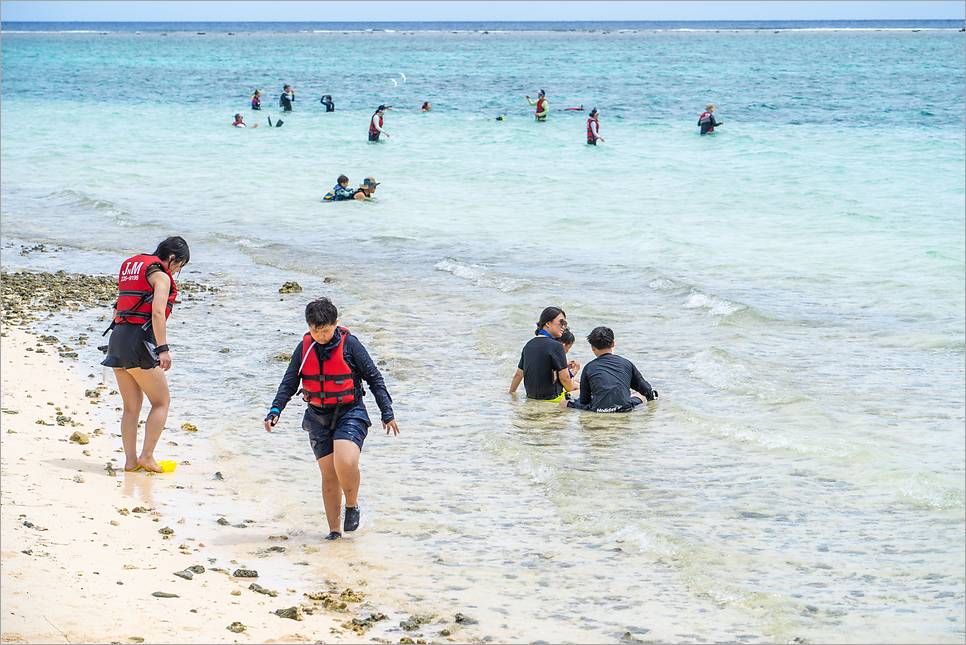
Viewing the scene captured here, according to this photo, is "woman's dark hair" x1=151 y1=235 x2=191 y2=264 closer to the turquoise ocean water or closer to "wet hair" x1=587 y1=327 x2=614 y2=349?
the turquoise ocean water

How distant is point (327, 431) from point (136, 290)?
6.11ft

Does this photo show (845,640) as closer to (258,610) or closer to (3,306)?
(258,610)

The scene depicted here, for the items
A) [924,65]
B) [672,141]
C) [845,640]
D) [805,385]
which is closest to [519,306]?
[805,385]

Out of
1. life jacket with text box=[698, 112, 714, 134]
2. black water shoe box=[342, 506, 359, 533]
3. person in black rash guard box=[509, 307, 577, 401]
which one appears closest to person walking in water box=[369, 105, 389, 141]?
life jacket with text box=[698, 112, 714, 134]

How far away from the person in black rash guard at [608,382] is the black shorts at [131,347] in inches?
174

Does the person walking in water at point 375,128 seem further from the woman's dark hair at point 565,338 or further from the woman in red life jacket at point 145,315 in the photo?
the woman in red life jacket at point 145,315

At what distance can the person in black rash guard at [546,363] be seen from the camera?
9.30 metres

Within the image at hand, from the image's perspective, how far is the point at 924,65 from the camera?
7550 cm

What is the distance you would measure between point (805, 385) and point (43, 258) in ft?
41.4

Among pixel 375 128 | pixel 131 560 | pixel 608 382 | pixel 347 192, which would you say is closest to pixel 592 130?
pixel 375 128

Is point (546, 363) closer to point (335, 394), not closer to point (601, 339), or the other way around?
point (601, 339)

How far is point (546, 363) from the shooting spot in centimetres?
934

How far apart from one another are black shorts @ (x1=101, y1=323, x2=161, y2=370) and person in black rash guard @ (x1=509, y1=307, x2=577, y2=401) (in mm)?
4006

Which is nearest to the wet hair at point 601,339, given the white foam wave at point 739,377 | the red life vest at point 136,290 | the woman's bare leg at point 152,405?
the white foam wave at point 739,377
